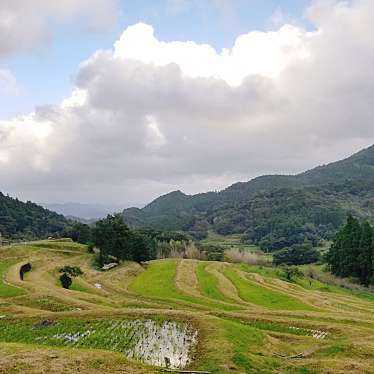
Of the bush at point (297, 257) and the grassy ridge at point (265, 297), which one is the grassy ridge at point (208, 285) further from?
the bush at point (297, 257)

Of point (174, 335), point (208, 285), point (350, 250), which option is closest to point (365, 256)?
point (350, 250)

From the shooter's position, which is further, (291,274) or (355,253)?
(355,253)

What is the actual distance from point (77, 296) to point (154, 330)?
21662mm

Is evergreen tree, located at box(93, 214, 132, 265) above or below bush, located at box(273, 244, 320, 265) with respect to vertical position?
above

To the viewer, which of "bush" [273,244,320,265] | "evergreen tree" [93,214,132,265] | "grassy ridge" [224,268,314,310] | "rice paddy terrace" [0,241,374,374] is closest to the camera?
"rice paddy terrace" [0,241,374,374]

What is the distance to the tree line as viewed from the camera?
336ft

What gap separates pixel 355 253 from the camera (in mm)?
106500

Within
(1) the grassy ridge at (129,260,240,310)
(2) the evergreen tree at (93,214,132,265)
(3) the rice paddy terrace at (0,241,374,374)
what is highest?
(2) the evergreen tree at (93,214,132,265)

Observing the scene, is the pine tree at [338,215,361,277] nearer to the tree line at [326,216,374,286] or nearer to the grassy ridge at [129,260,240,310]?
the tree line at [326,216,374,286]

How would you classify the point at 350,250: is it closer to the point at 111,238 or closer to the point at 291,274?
the point at 291,274

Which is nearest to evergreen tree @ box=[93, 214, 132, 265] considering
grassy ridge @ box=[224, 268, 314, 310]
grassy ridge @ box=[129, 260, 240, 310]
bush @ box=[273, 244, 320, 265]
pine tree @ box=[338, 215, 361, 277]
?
grassy ridge @ box=[129, 260, 240, 310]

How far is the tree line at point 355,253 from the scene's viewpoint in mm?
102562

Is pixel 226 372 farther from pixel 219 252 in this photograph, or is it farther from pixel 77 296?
pixel 219 252

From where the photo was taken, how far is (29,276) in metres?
74.2
